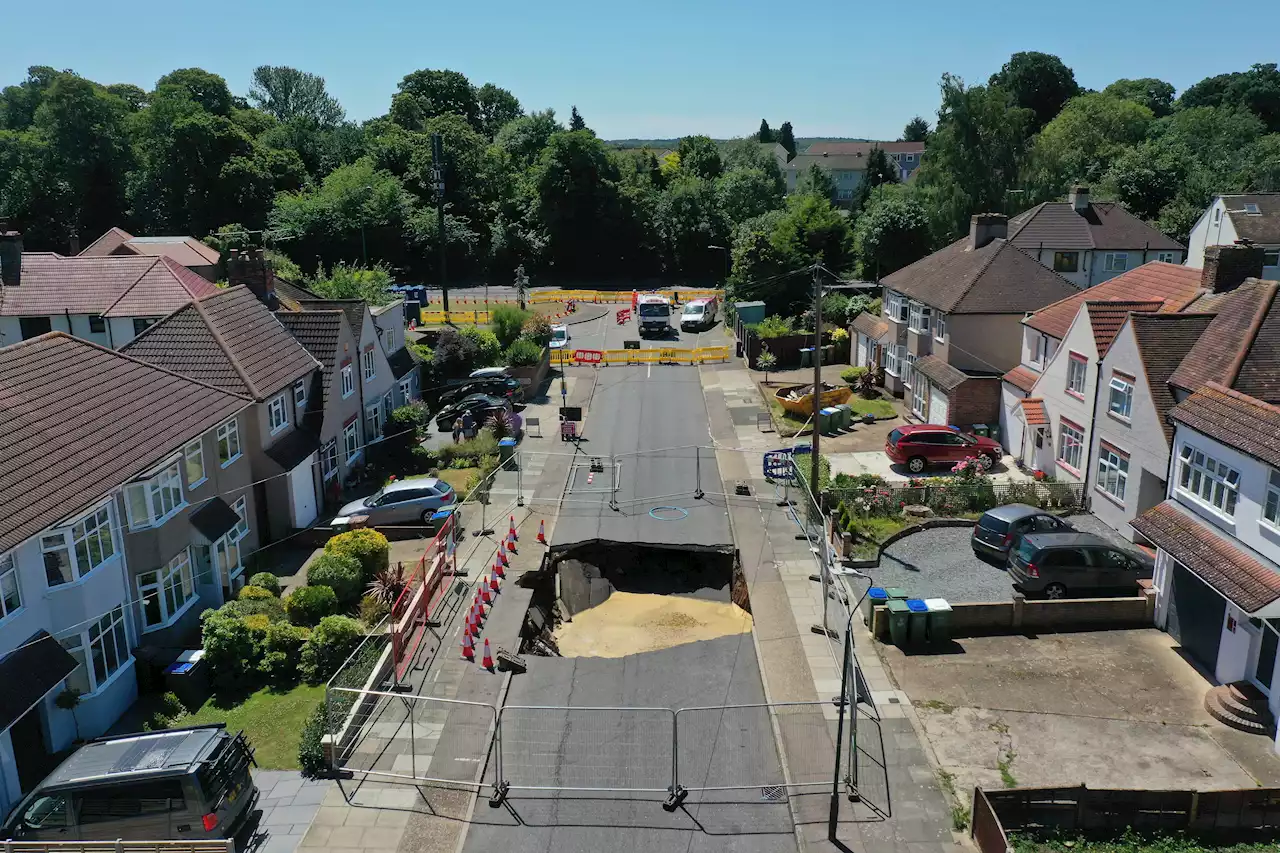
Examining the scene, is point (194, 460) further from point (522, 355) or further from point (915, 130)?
point (915, 130)

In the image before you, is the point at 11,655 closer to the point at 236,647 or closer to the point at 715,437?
the point at 236,647

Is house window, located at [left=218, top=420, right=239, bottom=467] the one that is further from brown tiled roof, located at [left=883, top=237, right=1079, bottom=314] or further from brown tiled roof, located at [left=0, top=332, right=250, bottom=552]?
brown tiled roof, located at [left=883, top=237, right=1079, bottom=314]

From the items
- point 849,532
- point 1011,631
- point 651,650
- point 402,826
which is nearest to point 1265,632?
point 1011,631

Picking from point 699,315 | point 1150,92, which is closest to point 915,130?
point 1150,92

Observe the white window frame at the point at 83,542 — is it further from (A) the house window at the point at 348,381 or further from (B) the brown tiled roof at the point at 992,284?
(B) the brown tiled roof at the point at 992,284

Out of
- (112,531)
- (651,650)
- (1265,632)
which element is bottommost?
(651,650)

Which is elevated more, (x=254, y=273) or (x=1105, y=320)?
(x=254, y=273)
